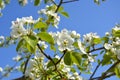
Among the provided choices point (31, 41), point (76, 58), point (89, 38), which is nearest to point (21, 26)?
point (31, 41)

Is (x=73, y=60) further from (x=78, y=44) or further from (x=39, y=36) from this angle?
(x=39, y=36)

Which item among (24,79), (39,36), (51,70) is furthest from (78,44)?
(24,79)

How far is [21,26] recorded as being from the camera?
2541 mm

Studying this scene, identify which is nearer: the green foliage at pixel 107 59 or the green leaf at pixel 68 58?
the green leaf at pixel 68 58

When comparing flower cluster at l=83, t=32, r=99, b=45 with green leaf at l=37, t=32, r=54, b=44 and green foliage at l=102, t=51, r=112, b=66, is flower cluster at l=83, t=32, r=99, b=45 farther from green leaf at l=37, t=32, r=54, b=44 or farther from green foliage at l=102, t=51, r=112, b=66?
green leaf at l=37, t=32, r=54, b=44

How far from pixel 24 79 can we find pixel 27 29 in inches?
23.1

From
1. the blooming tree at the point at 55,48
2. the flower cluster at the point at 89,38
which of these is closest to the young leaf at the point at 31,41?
the blooming tree at the point at 55,48

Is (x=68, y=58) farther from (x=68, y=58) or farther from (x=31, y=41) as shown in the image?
(x=31, y=41)

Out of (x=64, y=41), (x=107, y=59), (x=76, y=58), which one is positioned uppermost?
(x=64, y=41)

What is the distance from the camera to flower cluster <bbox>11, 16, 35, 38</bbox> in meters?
2.51

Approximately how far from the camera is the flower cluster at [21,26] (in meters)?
2.51

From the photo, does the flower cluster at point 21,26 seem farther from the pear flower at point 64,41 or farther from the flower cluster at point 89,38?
the flower cluster at point 89,38

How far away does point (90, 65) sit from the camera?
425 cm

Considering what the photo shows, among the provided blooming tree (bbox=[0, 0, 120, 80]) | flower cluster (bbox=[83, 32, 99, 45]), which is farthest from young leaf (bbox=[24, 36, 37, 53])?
flower cluster (bbox=[83, 32, 99, 45])
